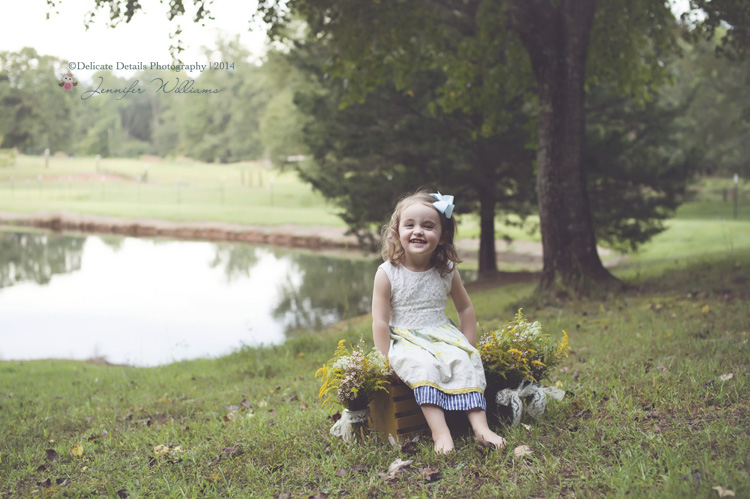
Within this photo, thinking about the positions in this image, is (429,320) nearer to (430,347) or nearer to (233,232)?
(430,347)

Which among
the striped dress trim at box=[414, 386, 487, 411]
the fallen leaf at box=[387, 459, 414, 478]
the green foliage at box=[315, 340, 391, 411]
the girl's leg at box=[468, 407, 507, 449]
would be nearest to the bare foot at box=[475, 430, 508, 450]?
the girl's leg at box=[468, 407, 507, 449]

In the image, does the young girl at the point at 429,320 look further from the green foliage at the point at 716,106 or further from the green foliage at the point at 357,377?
the green foliage at the point at 716,106

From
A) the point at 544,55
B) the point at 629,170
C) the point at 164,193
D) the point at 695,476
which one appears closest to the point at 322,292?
the point at 629,170

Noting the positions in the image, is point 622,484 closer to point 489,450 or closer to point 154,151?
point 489,450

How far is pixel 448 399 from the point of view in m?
3.38

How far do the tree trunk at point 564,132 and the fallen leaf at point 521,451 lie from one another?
5468mm

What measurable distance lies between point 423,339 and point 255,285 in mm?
13368

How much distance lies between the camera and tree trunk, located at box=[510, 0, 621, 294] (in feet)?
27.8

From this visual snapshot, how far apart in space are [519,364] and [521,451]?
1.81 feet

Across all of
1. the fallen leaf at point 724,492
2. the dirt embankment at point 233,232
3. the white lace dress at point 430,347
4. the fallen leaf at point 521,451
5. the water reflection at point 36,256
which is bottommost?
the water reflection at point 36,256

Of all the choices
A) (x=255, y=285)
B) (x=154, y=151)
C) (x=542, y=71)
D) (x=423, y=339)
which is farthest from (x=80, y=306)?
(x=154, y=151)

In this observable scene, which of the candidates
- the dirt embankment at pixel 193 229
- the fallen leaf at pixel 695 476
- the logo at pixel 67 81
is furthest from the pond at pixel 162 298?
the fallen leaf at pixel 695 476

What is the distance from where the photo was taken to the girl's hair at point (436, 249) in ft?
12.4

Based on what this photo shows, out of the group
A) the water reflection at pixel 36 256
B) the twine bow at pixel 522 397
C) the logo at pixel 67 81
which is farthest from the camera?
the water reflection at pixel 36 256
